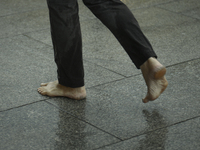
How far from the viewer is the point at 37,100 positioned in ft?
10.5

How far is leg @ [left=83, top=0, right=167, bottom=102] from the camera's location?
289 centimetres

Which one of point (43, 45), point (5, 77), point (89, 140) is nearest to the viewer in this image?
point (89, 140)

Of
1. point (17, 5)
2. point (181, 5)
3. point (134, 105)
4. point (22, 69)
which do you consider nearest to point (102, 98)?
point (134, 105)

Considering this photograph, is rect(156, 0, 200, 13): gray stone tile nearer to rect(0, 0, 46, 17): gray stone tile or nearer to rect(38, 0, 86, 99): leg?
rect(0, 0, 46, 17): gray stone tile

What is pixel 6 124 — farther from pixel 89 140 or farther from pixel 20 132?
pixel 89 140

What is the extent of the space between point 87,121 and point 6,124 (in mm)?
579

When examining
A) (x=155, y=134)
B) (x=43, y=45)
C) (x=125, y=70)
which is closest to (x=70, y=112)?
(x=155, y=134)

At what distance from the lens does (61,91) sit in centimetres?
327

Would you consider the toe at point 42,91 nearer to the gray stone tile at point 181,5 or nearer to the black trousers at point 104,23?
the black trousers at point 104,23

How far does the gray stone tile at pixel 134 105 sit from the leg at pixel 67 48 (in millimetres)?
98

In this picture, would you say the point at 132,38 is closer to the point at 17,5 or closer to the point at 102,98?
the point at 102,98

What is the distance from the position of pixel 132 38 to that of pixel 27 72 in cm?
128

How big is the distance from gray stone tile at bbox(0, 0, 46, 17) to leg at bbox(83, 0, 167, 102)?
3249 millimetres

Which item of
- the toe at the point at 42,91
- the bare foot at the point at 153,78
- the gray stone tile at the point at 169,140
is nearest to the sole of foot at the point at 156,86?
the bare foot at the point at 153,78
